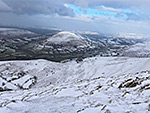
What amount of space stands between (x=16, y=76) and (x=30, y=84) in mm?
11415

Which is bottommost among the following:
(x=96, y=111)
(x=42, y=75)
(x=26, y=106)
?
(x=42, y=75)

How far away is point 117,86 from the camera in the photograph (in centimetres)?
1983

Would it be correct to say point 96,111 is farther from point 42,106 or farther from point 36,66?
point 36,66

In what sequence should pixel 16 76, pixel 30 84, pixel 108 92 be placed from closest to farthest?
pixel 108 92
pixel 30 84
pixel 16 76

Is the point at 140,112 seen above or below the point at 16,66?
above

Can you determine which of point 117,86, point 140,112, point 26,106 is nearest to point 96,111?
point 140,112

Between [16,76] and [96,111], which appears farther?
[16,76]

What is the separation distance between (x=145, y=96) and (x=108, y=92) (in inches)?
187

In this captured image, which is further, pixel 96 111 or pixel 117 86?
pixel 117 86

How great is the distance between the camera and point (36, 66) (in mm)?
70688

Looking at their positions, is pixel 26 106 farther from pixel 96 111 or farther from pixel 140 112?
pixel 140 112

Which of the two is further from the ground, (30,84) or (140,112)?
(140,112)

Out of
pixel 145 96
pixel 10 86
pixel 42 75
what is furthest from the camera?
pixel 42 75

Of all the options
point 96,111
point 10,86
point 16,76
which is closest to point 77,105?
point 96,111
